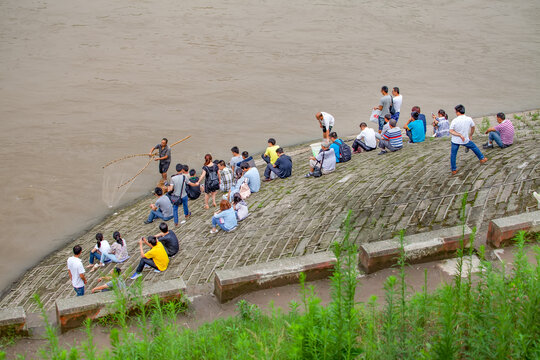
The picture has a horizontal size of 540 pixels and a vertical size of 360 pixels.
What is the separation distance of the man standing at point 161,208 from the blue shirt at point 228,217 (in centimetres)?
216

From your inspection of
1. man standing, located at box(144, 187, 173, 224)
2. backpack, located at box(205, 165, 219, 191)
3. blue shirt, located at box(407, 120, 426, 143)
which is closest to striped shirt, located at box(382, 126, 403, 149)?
blue shirt, located at box(407, 120, 426, 143)

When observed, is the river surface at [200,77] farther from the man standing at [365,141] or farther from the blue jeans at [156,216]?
the man standing at [365,141]

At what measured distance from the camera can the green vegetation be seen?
4.35 m

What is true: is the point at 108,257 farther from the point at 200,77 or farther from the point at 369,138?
the point at 200,77

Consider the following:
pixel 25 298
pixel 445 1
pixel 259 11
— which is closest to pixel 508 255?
pixel 25 298

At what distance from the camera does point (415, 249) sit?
7.00 m

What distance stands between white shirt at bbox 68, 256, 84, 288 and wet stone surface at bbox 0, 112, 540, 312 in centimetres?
74

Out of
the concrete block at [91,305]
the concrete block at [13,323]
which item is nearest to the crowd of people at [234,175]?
the concrete block at [91,305]

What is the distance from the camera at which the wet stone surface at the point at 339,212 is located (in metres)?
8.69

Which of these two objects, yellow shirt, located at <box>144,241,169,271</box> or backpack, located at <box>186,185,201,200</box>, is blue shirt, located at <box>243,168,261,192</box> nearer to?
backpack, located at <box>186,185,201,200</box>

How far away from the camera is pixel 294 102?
22.1 metres

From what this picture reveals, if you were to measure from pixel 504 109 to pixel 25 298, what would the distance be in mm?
19558

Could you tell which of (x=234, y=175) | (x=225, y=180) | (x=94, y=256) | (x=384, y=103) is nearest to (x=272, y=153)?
(x=234, y=175)

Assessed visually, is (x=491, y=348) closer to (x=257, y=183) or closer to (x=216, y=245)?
(x=216, y=245)
